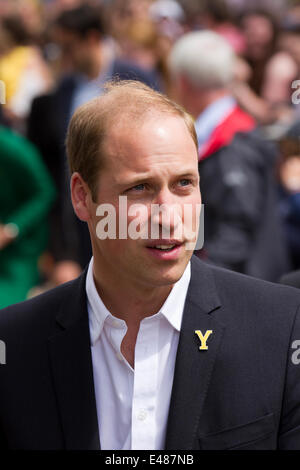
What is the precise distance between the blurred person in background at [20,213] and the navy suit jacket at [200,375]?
2451mm

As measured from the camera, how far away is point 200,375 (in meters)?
2.22

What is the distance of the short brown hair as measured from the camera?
7.27 ft

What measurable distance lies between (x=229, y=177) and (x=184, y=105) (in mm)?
613

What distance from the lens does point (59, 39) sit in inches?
255

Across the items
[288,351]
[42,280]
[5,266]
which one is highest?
[288,351]

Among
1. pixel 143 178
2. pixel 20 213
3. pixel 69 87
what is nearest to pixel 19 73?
pixel 69 87

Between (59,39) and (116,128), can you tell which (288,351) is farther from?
(59,39)

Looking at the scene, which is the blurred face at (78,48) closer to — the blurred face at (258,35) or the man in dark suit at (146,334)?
the blurred face at (258,35)

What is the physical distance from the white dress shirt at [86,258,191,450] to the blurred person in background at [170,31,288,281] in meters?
1.96

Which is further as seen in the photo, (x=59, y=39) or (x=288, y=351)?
(x=59, y=39)

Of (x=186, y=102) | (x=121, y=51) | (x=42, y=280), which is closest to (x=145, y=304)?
(x=186, y=102)

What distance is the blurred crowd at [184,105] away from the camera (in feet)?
14.5

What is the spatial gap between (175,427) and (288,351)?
373mm

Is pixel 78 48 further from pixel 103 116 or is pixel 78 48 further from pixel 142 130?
pixel 142 130
